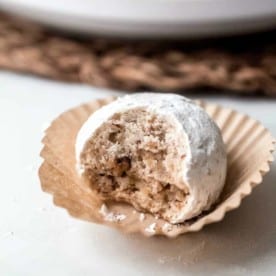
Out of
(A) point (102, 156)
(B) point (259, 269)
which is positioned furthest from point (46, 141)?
(B) point (259, 269)

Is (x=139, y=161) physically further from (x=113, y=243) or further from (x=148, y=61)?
(x=148, y=61)

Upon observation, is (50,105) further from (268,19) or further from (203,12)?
(268,19)

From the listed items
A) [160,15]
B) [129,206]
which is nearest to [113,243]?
[129,206]

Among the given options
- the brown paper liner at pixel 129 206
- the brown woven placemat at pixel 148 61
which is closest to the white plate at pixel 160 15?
the brown woven placemat at pixel 148 61

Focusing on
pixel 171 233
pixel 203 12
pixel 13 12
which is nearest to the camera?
pixel 171 233

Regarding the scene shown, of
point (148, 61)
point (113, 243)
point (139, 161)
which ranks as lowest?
point (113, 243)

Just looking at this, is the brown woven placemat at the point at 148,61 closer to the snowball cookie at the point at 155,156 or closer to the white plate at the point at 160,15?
the white plate at the point at 160,15

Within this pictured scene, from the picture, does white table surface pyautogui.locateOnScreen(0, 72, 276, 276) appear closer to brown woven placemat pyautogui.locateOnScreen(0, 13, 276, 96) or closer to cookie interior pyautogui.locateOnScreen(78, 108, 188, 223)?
cookie interior pyautogui.locateOnScreen(78, 108, 188, 223)
